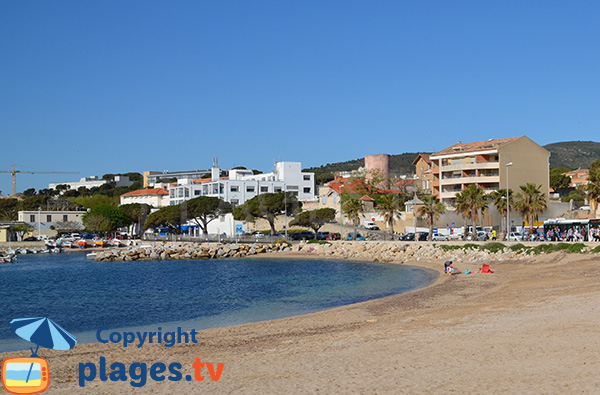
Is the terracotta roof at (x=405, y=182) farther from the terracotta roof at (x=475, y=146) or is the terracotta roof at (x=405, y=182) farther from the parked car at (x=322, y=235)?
the parked car at (x=322, y=235)

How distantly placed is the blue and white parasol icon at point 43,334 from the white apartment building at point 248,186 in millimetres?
102863

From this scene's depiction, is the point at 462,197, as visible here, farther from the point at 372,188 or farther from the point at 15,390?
the point at 15,390

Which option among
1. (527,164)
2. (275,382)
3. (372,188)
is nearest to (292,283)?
(275,382)

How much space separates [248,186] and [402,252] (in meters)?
64.7

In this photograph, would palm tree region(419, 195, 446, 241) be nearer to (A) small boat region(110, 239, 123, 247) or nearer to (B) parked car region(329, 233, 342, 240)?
(B) parked car region(329, 233, 342, 240)

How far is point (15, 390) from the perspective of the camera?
12047 millimetres

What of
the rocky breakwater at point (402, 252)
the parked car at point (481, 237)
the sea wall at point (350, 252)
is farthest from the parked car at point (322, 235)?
the parked car at point (481, 237)

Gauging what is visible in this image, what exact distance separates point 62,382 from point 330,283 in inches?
1133

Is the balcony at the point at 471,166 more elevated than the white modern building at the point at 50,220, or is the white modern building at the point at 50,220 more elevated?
the balcony at the point at 471,166

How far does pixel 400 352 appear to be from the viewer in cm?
1450

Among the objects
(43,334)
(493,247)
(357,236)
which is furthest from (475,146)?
(43,334)

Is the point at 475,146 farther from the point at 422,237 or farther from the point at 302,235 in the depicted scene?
the point at 302,235

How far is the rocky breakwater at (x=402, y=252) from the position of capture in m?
49.7

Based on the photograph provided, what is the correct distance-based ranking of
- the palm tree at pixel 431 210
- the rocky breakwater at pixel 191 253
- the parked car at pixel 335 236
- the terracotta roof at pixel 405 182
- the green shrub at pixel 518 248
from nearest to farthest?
1. the green shrub at pixel 518 248
2. the palm tree at pixel 431 210
3. the rocky breakwater at pixel 191 253
4. the parked car at pixel 335 236
5. the terracotta roof at pixel 405 182
